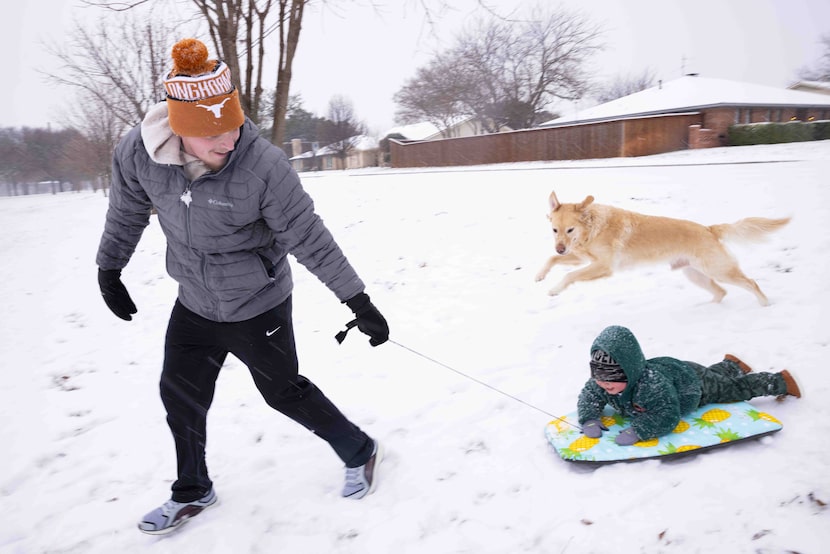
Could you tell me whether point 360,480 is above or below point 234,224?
below

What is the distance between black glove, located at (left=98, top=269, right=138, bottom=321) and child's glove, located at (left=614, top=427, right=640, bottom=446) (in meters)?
2.97

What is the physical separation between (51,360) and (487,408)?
5.18 metres

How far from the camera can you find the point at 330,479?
3.21 metres

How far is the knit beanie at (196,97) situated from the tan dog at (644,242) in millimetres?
3868

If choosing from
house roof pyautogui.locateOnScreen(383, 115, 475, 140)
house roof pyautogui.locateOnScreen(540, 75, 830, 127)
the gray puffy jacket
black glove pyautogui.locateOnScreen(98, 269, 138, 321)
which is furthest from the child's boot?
house roof pyautogui.locateOnScreen(383, 115, 475, 140)

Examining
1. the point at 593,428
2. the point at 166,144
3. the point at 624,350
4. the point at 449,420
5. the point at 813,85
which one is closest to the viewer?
the point at 166,144

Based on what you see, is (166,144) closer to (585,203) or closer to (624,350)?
(624,350)

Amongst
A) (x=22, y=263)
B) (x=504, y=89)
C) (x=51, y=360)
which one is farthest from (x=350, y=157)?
(x=51, y=360)

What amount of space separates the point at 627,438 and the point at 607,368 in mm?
449

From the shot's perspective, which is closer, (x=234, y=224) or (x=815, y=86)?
(x=234, y=224)

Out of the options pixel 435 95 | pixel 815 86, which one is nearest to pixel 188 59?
pixel 435 95

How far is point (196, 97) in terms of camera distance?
2.26m

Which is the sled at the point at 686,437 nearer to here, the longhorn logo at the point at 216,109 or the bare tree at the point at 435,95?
the longhorn logo at the point at 216,109

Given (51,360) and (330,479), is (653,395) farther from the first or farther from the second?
(51,360)
